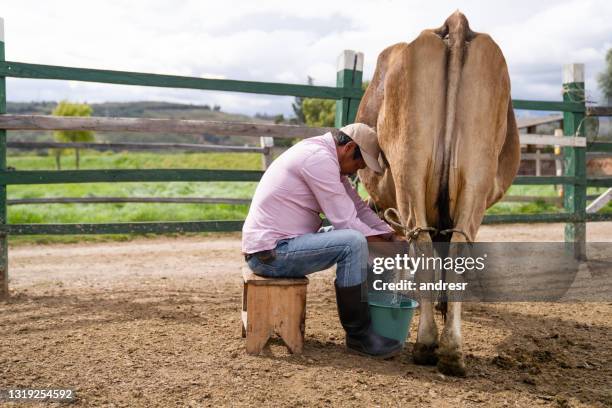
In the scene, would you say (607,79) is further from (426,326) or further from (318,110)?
(426,326)

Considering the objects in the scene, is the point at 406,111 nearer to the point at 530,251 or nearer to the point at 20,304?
the point at 20,304

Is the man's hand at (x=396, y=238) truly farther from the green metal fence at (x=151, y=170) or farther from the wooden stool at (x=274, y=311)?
the green metal fence at (x=151, y=170)

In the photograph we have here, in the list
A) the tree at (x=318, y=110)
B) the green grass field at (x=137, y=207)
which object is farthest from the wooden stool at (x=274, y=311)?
the tree at (x=318, y=110)

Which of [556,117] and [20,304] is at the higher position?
[556,117]

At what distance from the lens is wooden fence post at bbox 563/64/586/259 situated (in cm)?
786

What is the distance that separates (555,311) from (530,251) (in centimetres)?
326

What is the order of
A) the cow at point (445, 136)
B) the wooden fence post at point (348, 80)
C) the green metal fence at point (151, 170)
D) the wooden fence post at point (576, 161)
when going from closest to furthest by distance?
the cow at point (445, 136), the green metal fence at point (151, 170), the wooden fence post at point (348, 80), the wooden fence post at point (576, 161)

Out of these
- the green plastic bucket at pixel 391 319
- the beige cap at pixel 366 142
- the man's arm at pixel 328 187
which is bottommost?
the green plastic bucket at pixel 391 319

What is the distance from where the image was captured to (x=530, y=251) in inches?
333

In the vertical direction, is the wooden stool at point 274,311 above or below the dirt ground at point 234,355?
above

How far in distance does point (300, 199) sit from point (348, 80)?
9.42ft

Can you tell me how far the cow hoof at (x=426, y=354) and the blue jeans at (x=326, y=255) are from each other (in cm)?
54

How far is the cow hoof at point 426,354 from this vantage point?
11.9ft

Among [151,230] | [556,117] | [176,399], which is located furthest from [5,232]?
[556,117]
